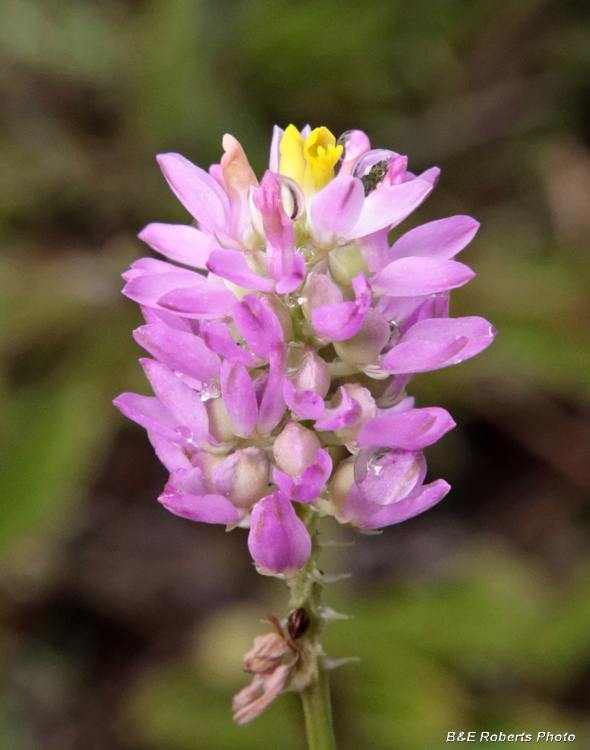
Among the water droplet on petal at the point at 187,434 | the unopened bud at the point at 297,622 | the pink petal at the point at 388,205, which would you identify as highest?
the pink petal at the point at 388,205

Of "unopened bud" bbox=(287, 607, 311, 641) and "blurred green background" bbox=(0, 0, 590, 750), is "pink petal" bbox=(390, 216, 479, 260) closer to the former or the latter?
→ "unopened bud" bbox=(287, 607, 311, 641)

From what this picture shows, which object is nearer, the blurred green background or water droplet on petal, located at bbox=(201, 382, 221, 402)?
water droplet on petal, located at bbox=(201, 382, 221, 402)

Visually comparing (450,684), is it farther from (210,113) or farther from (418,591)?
(210,113)

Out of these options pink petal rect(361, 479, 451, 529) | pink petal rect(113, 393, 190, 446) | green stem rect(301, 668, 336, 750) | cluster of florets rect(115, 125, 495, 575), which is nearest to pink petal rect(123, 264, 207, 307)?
cluster of florets rect(115, 125, 495, 575)

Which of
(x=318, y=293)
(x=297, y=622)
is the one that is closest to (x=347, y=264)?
(x=318, y=293)

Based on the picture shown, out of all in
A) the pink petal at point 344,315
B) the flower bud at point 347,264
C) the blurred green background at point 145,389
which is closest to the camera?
the pink petal at point 344,315

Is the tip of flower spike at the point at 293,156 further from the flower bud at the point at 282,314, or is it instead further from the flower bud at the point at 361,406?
the flower bud at the point at 361,406

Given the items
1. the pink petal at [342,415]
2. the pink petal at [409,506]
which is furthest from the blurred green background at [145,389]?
the pink petal at [342,415]
